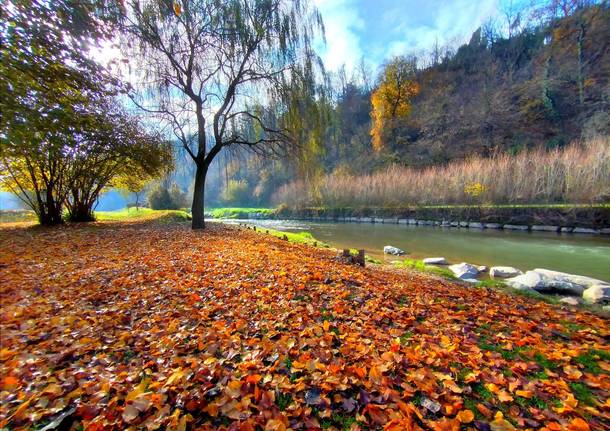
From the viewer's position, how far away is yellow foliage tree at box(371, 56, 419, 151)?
38.2 metres

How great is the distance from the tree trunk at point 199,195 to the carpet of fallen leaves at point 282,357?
619 centimetres

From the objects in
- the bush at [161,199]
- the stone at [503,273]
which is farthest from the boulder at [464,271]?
the bush at [161,199]

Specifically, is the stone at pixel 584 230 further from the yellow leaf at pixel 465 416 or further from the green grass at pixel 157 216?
the green grass at pixel 157 216

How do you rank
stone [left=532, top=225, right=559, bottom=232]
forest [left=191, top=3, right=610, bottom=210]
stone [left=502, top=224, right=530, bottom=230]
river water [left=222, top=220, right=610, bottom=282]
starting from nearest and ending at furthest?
river water [left=222, top=220, right=610, bottom=282] → stone [left=532, top=225, right=559, bottom=232] → stone [left=502, top=224, right=530, bottom=230] → forest [left=191, top=3, right=610, bottom=210]

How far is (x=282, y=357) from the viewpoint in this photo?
90.1 inches

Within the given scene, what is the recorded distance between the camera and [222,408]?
5.66ft

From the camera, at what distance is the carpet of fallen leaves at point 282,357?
67.4 inches

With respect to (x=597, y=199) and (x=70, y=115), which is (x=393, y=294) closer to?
(x=70, y=115)

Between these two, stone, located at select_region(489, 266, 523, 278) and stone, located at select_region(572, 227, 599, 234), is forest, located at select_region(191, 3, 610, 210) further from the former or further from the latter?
stone, located at select_region(489, 266, 523, 278)

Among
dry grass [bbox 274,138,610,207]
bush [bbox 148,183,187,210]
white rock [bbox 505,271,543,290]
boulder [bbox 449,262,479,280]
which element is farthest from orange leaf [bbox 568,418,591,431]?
bush [bbox 148,183,187,210]

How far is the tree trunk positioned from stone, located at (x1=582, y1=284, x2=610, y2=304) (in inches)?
419

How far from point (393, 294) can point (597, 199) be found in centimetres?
1563

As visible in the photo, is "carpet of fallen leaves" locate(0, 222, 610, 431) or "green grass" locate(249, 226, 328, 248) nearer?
"carpet of fallen leaves" locate(0, 222, 610, 431)

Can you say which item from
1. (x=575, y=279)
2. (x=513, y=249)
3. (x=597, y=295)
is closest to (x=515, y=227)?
(x=513, y=249)
